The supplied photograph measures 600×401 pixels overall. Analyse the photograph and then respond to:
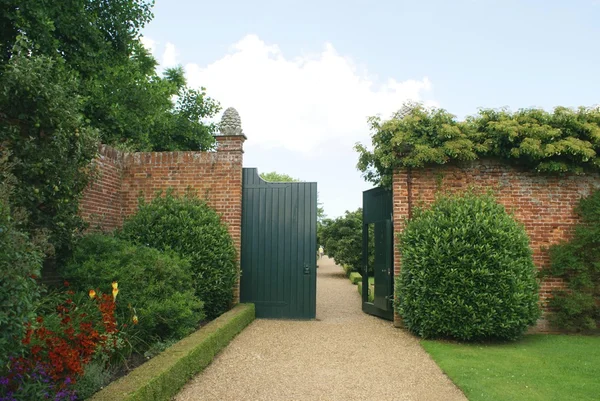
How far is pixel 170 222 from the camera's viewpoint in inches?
317

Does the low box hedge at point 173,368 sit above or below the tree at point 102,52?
below

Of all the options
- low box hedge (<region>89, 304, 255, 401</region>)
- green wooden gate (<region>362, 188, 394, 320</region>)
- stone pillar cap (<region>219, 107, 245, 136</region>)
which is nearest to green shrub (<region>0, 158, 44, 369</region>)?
low box hedge (<region>89, 304, 255, 401</region>)

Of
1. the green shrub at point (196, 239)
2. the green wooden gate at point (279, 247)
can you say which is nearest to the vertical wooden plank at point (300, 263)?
the green wooden gate at point (279, 247)

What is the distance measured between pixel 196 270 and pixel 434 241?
385 cm

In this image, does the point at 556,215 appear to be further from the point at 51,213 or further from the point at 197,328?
the point at 51,213

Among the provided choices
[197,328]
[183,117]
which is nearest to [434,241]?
[197,328]

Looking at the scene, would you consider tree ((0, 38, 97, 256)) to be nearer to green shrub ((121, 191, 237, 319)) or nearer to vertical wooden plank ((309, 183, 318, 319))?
green shrub ((121, 191, 237, 319))

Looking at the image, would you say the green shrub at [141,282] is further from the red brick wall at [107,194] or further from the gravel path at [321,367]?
the red brick wall at [107,194]

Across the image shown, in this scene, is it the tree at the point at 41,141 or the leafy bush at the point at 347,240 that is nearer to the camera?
the tree at the point at 41,141

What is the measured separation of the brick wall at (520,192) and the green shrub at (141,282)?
3884mm

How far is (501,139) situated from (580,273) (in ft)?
8.41

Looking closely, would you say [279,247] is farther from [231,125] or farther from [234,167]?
[231,125]

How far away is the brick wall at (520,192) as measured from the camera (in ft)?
27.1

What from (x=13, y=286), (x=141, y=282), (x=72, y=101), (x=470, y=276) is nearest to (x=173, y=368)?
(x=141, y=282)
